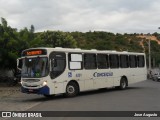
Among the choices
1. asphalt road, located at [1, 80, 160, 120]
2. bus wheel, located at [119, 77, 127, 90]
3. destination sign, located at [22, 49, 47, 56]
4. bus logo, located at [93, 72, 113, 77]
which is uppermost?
destination sign, located at [22, 49, 47, 56]

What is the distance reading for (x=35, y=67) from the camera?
20.3 m

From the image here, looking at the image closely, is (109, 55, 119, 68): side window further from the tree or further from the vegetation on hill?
the tree

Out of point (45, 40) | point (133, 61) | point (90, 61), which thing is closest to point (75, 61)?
point (90, 61)

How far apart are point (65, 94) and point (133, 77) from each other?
875 cm

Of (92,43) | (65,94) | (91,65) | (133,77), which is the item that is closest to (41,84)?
(65,94)

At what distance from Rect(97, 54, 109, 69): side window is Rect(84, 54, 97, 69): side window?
1.52ft

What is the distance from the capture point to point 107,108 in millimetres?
15148

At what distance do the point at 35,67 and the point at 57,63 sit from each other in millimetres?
1273

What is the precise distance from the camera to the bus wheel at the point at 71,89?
70.0 feet

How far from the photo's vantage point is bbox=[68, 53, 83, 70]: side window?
71.2ft

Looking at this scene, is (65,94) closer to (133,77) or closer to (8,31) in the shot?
(133,77)

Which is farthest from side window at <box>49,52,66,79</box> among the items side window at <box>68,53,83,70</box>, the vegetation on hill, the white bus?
the vegetation on hill

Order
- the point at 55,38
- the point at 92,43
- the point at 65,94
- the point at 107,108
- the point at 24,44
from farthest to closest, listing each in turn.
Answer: the point at 92,43 < the point at 55,38 < the point at 24,44 < the point at 65,94 < the point at 107,108

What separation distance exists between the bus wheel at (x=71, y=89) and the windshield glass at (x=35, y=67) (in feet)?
6.81
